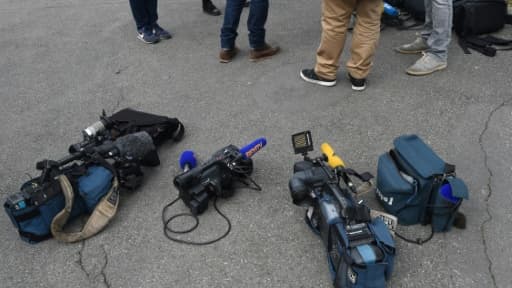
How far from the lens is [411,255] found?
7.89 feet

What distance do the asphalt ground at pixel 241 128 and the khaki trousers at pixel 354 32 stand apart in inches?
9.6

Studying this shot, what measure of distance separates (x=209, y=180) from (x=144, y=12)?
10.00ft

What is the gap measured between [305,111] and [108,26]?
11.4ft

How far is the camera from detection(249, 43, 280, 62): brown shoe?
457 cm

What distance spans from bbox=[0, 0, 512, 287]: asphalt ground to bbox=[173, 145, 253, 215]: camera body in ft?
0.36

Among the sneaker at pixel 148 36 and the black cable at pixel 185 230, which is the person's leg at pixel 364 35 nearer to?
the black cable at pixel 185 230

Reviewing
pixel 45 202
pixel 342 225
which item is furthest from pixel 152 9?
pixel 342 225

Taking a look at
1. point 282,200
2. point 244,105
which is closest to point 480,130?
point 282,200

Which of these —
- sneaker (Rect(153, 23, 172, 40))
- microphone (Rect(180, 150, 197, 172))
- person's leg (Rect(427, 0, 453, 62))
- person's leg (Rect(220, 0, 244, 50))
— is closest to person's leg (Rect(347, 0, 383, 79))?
person's leg (Rect(427, 0, 453, 62))

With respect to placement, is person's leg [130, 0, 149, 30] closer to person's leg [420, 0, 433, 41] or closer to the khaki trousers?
the khaki trousers

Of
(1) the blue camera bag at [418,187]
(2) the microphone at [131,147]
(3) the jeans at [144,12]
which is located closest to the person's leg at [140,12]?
(3) the jeans at [144,12]

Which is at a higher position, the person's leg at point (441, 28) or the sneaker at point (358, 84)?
the person's leg at point (441, 28)

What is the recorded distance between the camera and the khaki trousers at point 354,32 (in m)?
3.53

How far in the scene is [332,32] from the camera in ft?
12.0
